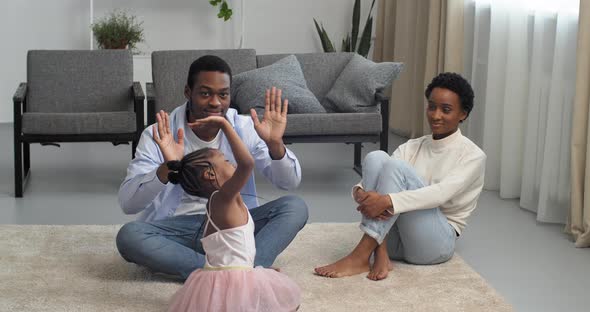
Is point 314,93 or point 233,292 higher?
point 314,93

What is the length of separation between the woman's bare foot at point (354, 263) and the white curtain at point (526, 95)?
1366mm

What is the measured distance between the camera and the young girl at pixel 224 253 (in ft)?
9.80

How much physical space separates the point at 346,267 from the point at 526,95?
80.2 inches

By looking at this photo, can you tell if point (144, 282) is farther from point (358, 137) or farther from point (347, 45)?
point (347, 45)

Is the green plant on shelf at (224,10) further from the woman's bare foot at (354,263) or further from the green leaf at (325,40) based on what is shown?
the woman's bare foot at (354,263)

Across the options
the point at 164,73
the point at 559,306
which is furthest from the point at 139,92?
the point at 559,306

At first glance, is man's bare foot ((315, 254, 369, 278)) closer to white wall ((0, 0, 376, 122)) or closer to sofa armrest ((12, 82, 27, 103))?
sofa armrest ((12, 82, 27, 103))

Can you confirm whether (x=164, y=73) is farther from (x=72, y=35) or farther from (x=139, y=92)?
(x=72, y=35)

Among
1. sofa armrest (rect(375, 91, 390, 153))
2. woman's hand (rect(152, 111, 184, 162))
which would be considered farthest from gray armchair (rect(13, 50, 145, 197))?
woman's hand (rect(152, 111, 184, 162))

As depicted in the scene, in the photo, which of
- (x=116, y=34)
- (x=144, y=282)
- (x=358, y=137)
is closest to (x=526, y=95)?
(x=358, y=137)

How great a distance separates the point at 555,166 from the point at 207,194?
2.26m

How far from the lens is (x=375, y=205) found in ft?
11.9

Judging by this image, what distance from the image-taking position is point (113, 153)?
671 centimetres

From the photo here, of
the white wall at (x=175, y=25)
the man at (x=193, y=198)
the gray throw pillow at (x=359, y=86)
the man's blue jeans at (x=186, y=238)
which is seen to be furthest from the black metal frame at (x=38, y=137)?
the white wall at (x=175, y=25)
